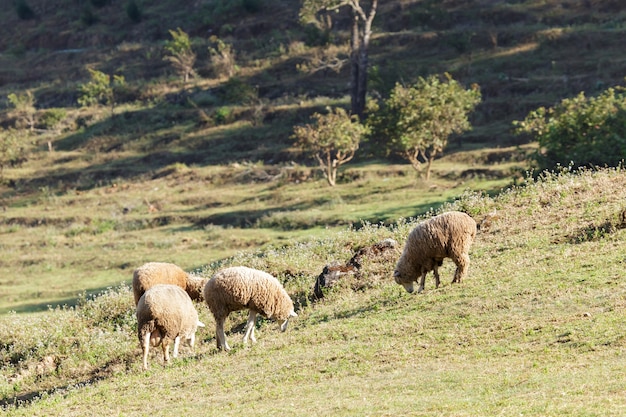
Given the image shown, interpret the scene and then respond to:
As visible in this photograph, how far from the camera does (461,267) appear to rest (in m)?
17.4

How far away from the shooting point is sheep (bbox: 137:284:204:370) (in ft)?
54.1

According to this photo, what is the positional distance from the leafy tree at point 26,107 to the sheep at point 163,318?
50523 mm

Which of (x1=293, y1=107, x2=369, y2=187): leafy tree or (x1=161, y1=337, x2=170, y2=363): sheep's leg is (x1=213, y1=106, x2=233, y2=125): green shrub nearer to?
(x1=293, y1=107, x2=369, y2=187): leafy tree

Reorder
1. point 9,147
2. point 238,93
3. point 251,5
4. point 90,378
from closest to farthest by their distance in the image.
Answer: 1. point 90,378
2. point 9,147
3. point 238,93
4. point 251,5

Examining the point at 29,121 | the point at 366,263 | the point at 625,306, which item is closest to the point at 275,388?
the point at 625,306

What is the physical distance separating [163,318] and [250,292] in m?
1.85

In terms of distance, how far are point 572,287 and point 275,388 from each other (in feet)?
20.0

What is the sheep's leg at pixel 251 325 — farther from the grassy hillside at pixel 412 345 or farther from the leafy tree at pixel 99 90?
the leafy tree at pixel 99 90

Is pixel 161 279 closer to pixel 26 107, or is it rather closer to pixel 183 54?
pixel 183 54

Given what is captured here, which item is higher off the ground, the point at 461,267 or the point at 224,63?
the point at 224,63

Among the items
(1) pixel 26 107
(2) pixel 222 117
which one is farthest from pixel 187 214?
(1) pixel 26 107

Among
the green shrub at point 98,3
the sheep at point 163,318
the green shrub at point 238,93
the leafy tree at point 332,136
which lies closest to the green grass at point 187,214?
the leafy tree at point 332,136

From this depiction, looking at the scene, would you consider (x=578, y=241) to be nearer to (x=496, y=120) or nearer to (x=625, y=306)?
(x=625, y=306)

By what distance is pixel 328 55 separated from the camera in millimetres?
64875
